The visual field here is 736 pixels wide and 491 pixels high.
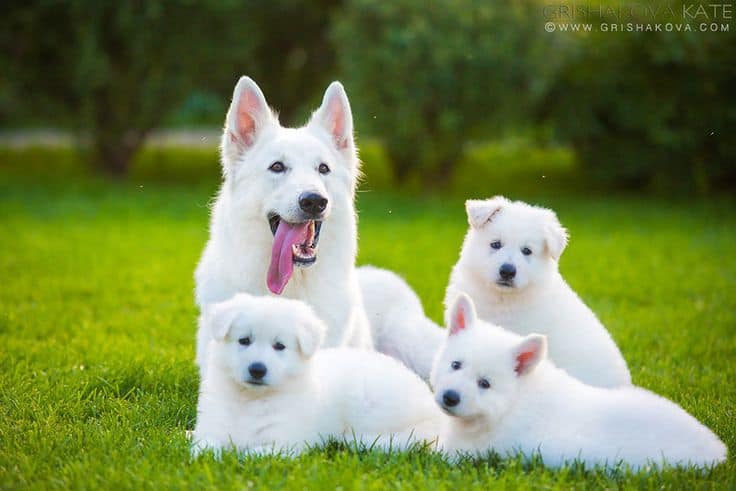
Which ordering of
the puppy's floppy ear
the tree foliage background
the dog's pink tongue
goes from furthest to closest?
the tree foliage background < the puppy's floppy ear < the dog's pink tongue

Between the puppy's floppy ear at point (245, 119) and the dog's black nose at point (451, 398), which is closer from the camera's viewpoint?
the dog's black nose at point (451, 398)

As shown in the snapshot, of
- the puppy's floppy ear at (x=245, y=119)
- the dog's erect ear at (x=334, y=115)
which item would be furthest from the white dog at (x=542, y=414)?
the puppy's floppy ear at (x=245, y=119)

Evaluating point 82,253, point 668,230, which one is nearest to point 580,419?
point 82,253

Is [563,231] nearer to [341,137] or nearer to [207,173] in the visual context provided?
[341,137]

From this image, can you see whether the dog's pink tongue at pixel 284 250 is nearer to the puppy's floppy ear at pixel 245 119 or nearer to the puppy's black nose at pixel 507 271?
the puppy's floppy ear at pixel 245 119

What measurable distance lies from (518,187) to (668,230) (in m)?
6.11

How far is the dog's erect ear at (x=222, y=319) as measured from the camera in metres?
4.41

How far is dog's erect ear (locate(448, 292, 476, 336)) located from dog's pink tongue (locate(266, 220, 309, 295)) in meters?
1.03

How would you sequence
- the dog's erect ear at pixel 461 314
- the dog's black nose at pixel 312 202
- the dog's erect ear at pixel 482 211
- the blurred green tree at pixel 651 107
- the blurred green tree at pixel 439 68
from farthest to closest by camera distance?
the blurred green tree at pixel 651 107, the blurred green tree at pixel 439 68, the dog's erect ear at pixel 482 211, the dog's black nose at pixel 312 202, the dog's erect ear at pixel 461 314

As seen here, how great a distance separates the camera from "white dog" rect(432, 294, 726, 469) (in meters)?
4.29

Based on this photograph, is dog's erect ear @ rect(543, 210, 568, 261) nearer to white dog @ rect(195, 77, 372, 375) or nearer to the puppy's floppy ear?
white dog @ rect(195, 77, 372, 375)

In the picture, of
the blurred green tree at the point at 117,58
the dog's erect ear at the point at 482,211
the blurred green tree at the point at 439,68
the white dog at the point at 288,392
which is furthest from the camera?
the blurred green tree at the point at 117,58

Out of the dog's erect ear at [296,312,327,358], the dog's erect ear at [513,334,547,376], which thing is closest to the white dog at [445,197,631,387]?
the dog's erect ear at [513,334,547,376]

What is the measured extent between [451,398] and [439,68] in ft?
41.1
